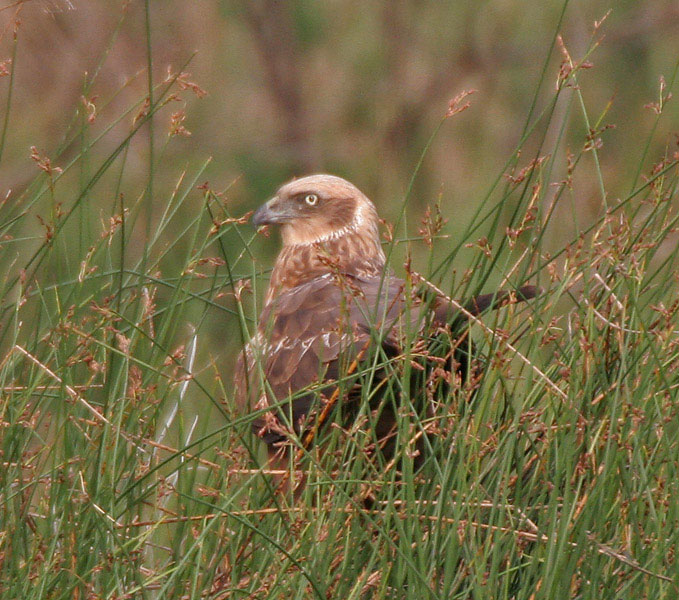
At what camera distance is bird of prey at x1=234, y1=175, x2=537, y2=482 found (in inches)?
74.2

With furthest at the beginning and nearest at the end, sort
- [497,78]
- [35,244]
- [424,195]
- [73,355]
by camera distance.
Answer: [497,78]
[424,195]
[35,244]
[73,355]

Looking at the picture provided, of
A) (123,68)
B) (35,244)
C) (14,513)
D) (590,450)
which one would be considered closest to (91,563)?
(14,513)

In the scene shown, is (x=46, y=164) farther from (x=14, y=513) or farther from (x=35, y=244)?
(x=35, y=244)

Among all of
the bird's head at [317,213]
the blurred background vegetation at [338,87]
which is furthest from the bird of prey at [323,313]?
the blurred background vegetation at [338,87]

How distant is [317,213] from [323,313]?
1008 millimetres

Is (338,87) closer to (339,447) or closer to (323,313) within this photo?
(323,313)

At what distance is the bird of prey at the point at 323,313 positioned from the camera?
188 centimetres

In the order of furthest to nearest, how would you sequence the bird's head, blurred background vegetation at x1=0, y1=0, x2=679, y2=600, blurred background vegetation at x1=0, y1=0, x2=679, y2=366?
blurred background vegetation at x1=0, y1=0, x2=679, y2=366
the bird's head
blurred background vegetation at x1=0, y1=0, x2=679, y2=600

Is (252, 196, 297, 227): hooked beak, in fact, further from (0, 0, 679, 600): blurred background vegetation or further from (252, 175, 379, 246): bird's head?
(0, 0, 679, 600): blurred background vegetation

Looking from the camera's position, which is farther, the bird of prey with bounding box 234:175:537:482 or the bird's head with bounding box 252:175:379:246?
the bird's head with bounding box 252:175:379:246

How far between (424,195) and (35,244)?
1619 millimetres

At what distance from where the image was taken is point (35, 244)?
15.4ft

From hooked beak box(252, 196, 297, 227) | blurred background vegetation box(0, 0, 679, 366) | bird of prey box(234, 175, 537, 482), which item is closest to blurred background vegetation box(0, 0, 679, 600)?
bird of prey box(234, 175, 537, 482)

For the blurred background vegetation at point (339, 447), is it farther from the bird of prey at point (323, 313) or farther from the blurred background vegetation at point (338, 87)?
the blurred background vegetation at point (338, 87)
